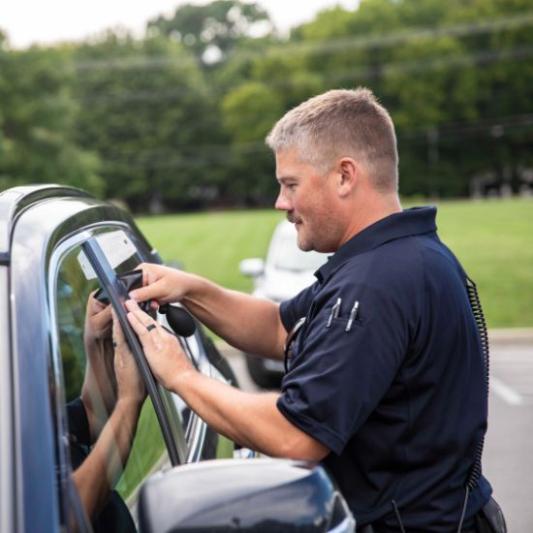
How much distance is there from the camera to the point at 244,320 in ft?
9.63

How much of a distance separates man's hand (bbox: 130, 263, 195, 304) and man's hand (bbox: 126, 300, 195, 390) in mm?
277

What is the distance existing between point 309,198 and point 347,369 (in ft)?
1.59

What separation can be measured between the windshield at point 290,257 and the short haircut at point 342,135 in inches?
265

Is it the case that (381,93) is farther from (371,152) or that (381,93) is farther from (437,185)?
(371,152)

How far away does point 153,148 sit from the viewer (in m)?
77.7

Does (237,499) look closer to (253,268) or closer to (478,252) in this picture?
(253,268)

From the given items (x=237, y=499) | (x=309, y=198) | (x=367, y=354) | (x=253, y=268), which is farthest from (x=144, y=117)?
(x=237, y=499)

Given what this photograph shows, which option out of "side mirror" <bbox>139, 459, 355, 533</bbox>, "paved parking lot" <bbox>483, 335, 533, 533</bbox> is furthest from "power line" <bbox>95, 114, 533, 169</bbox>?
"side mirror" <bbox>139, 459, 355, 533</bbox>

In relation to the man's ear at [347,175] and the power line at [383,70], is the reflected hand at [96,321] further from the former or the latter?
the power line at [383,70]

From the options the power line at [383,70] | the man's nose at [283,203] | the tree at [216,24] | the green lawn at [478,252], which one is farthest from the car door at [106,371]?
the tree at [216,24]

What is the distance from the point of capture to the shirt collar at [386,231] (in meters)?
2.10

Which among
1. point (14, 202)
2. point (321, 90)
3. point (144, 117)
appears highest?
point (14, 202)

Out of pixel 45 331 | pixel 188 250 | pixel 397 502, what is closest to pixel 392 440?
pixel 397 502

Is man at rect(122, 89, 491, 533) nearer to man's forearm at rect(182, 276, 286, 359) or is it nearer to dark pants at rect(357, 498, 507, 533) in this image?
dark pants at rect(357, 498, 507, 533)
